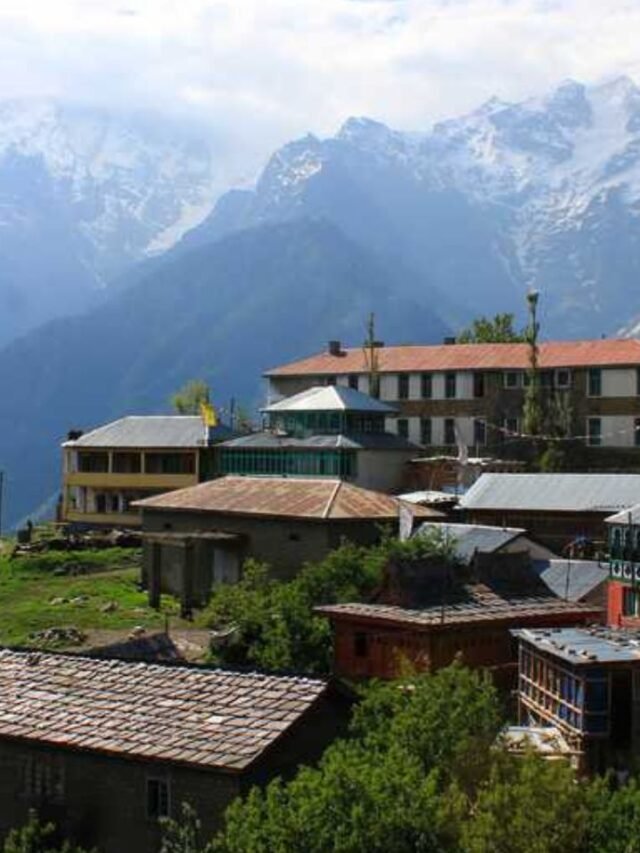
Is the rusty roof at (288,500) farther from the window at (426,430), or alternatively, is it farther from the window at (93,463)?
the window at (93,463)

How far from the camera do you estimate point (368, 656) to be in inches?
1586

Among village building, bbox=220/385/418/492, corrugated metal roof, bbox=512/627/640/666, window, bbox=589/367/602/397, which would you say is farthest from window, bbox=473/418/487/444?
corrugated metal roof, bbox=512/627/640/666

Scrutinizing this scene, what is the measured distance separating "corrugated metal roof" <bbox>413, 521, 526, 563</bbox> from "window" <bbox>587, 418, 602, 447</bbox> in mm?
29180

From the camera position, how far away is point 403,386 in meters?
84.3

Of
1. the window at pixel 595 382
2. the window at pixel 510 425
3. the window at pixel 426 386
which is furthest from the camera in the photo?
the window at pixel 426 386

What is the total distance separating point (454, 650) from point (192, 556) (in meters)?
20.6

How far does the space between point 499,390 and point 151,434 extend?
20.2 metres

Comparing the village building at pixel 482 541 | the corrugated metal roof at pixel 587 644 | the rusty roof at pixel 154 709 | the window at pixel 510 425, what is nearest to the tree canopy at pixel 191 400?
the window at pixel 510 425

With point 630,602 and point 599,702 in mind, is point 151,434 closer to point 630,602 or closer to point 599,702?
point 630,602

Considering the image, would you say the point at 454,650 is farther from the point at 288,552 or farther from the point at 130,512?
the point at 130,512

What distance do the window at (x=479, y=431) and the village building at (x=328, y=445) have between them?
33.7ft

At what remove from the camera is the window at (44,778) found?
2816cm

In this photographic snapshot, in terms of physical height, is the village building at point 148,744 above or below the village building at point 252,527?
below

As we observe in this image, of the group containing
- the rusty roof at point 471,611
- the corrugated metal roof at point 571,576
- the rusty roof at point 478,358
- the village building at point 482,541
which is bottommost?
the rusty roof at point 471,611
